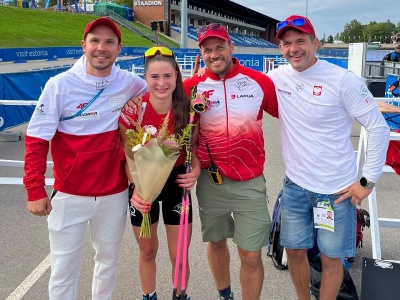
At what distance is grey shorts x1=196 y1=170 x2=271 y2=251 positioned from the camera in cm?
300

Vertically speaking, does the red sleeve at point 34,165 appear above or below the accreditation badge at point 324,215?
above

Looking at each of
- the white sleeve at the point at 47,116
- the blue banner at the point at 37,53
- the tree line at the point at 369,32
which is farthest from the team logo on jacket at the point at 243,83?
the tree line at the point at 369,32

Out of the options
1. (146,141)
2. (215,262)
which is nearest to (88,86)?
(146,141)

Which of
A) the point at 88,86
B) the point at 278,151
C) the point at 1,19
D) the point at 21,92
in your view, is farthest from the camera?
the point at 1,19

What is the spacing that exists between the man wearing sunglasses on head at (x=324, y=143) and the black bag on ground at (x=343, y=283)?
0.34 metres

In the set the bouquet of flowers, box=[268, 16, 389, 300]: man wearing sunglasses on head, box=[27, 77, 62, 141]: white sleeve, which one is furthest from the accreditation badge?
box=[27, 77, 62, 141]: white sleeve

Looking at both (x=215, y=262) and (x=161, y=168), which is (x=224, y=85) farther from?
(x=215, y=262)

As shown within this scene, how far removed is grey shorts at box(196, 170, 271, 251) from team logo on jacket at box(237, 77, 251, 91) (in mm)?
687

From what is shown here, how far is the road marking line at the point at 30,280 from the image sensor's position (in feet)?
11.4

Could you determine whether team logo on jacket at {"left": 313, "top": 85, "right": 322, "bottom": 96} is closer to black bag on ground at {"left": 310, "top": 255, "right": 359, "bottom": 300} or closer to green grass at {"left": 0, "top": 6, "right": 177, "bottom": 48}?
black bag on ground at {"left": 310, "top": 255, "right": 359, "bottom": 300}

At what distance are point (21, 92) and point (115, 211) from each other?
25.9ft

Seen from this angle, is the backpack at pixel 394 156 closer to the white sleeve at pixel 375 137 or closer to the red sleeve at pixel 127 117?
the white sleeve at pixel 375 137

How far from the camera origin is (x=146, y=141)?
2451 millimetres

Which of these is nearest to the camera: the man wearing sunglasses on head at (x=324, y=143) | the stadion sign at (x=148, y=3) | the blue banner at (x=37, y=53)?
the man wearing sunglasses on head at (x=324, y=143)
